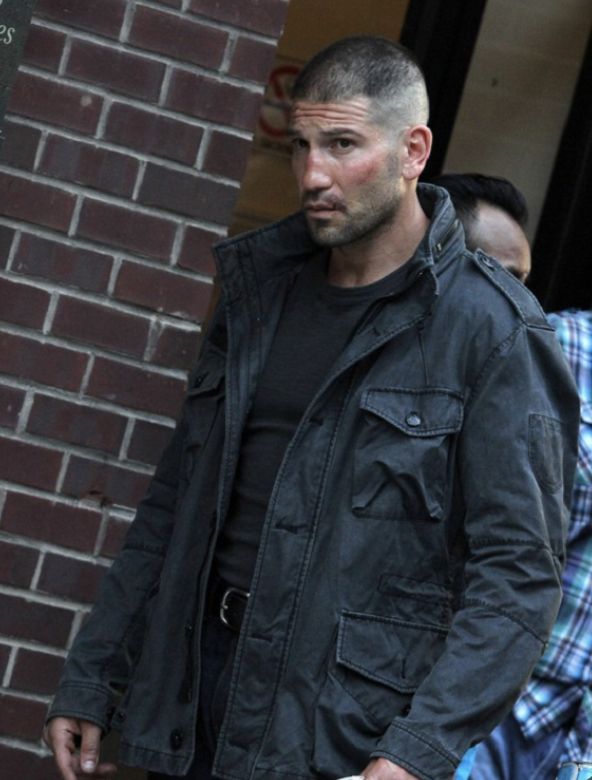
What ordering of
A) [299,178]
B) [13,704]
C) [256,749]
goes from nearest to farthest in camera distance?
[256,749], [299,178], [13,704]

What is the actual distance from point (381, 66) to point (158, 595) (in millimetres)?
1095

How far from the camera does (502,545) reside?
3.03 meters

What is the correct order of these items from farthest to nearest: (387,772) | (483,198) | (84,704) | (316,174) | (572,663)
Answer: (483,198), (572,663), (84,704), (316,174), (387,772)

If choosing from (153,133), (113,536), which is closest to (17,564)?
(113,536)

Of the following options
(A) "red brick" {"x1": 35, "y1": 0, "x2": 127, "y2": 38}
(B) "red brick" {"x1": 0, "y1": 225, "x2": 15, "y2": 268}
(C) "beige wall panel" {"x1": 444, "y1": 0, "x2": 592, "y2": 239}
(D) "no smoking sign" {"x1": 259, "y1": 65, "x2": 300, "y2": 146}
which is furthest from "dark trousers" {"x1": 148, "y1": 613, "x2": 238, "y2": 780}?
(C) "beige wall panel" {"x1": 444, "y1": 0, "x2": 592, "y2": 239}

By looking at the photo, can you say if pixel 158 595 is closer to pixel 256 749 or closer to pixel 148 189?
pixel 256 749

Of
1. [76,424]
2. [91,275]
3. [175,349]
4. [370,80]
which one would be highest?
[370,80]

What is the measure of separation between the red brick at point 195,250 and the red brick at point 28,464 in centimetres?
54

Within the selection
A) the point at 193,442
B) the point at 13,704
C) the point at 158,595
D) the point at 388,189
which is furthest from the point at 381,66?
the point at 13,704

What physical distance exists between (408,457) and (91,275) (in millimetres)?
1315

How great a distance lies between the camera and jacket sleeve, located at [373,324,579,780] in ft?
9.64

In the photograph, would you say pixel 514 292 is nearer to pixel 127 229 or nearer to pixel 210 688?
pixel 210 688

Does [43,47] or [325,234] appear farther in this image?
[43,47]

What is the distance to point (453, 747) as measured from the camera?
2.95 m
